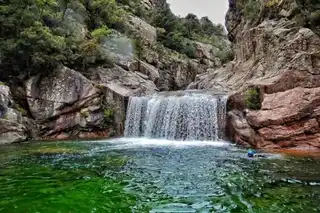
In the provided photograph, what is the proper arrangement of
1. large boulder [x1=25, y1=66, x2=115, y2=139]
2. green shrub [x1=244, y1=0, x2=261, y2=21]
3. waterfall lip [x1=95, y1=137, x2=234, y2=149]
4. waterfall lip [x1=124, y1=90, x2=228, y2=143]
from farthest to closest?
green shrub [x1=244, y1=0, x2=261, y2=21]
large boulder [x1=25, y1=66, x2=115, y2=139]
waterfall lip [x1=124, y1=90, x2=228, y2=143]
waterfall lip [x1=95, y1=137, x2=234, y2=149]

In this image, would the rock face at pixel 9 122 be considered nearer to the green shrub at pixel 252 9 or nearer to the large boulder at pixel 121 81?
the large boulder at pixel 121 81

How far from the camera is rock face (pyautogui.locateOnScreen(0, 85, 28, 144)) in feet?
58.7

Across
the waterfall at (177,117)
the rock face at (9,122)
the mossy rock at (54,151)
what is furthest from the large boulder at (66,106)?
the mossy rock at (54,151)

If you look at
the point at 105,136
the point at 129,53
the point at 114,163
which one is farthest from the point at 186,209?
the point at 129,53

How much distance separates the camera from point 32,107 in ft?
71.4

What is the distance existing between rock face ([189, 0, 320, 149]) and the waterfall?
1.29 m

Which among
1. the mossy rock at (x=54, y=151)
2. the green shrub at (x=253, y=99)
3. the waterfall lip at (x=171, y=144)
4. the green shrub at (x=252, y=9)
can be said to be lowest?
the mossy rock at (x=54, y=151)

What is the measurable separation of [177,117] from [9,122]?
33.9 ft

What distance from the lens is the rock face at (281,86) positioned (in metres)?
14.3

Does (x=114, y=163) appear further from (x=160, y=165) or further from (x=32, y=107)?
(x=32, y=107)

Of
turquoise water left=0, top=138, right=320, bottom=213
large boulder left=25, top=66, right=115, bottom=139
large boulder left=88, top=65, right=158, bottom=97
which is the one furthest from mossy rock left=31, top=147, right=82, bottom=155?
large boulder left=88, top=65, right=158, bottom=97

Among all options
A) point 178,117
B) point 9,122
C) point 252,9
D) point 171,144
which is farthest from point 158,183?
point 252,9

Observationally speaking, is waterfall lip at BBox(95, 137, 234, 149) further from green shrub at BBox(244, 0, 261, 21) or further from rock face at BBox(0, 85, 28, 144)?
green shrub at BBox(244, 0, 261, 21)

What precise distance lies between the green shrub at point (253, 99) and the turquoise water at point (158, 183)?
4.33 m
